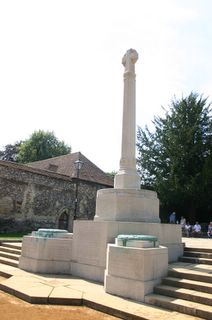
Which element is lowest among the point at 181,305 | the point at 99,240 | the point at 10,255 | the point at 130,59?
the point at 181,305

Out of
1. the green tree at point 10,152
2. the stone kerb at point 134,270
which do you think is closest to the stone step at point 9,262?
the stone kerb at point 134,270

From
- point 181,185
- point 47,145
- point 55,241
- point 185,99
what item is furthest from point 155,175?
point 47,145

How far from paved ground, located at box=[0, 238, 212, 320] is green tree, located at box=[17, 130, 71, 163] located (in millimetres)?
46888

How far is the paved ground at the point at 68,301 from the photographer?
548 centimetres

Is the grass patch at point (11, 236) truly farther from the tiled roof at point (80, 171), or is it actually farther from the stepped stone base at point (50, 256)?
the tiled roof at point (80, 171)

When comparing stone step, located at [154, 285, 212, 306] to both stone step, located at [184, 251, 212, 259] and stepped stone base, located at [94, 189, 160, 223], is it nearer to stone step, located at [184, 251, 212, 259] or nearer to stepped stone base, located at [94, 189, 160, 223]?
stone step, located at [184, 251, 212, 259]

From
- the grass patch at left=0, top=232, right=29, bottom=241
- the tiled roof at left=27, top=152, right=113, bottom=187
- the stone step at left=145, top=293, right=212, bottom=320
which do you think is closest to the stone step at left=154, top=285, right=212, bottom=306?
the stone step at left=145, top=293, right=212, bottom=320

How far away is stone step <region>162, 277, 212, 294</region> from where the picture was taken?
6281mm

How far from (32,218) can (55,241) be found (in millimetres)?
17903

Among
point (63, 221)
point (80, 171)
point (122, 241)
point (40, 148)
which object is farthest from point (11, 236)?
point (40, 148)

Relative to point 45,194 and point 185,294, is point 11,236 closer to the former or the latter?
point 45,194

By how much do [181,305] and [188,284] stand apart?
0.85 m

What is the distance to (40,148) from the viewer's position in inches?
→ 2158

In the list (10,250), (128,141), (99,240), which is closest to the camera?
(99,240)
